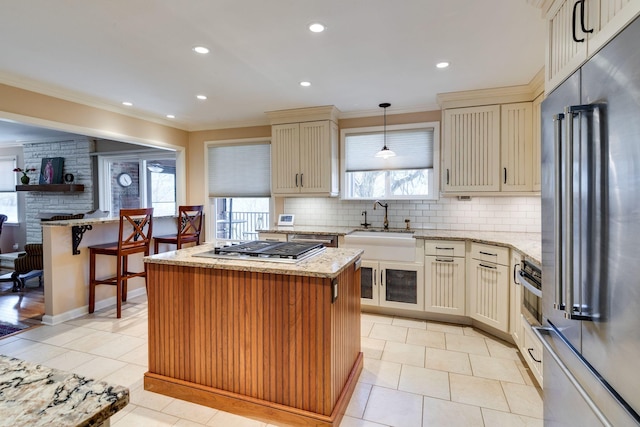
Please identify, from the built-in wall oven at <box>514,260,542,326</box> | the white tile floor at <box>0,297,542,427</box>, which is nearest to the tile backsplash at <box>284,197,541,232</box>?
the white tile floor at <box>0,297,542,427</box>

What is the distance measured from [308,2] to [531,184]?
283 centimetres

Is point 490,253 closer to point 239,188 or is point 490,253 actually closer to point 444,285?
point 444,285

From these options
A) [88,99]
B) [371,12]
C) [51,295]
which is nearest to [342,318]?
[371,12]

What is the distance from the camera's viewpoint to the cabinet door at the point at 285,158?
433 cm

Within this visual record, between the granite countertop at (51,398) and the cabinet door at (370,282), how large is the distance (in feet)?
10.4

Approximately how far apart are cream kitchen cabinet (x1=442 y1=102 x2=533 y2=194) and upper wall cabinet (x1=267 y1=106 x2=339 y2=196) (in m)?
1.37

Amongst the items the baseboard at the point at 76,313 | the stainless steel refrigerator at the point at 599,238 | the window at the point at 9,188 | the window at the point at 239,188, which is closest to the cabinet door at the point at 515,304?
the stainless steel refrigerator at the point at 599,238

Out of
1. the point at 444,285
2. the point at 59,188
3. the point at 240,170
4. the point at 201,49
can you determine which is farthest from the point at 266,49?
the point at 59,188

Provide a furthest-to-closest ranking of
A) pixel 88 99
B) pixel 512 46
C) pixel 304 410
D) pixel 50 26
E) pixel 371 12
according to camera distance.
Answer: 1. pixel 88 99
2. pixel 512 46
3. pixel 50 26
4. pixel 371 12
5. pixel 304 410

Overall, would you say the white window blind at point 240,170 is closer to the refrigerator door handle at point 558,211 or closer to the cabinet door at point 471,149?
the cabinet door at point 471,149

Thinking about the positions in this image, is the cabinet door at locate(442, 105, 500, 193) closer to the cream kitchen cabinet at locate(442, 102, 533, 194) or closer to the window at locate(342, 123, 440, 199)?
the cream kitchen cabinet at locate(442, 102, 533, 194)

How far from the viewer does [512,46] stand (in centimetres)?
251

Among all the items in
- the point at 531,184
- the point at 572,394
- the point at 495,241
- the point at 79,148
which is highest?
the point at 79,148

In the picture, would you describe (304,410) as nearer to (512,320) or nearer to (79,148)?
(512,320)
